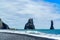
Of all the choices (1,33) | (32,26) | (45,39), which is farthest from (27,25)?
(45,39)

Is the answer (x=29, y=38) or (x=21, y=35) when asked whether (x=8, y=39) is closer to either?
(x=21, y=35)

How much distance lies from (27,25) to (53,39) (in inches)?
3938

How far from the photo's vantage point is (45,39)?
13.6 m

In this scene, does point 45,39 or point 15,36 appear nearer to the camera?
point 45,39

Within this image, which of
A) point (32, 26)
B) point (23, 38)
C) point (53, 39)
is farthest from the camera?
point (32, 26)

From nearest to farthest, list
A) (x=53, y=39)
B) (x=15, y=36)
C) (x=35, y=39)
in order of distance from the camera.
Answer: (x=53, y=39) < (x=35, y=39) < (x=15, y=36)

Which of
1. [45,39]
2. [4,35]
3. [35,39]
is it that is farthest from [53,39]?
[4,35]

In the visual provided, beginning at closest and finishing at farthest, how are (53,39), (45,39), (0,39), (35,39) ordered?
(53,39)
(45,39)
(35,39)
(0,39)

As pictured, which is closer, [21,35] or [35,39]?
[35,39]

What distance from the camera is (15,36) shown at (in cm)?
1778

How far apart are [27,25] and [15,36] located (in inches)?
3737

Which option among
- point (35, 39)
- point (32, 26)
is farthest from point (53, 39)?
point (32, 26)

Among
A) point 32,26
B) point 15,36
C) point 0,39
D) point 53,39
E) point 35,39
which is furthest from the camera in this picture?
point 32,26

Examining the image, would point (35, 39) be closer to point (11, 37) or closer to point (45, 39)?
point (45, 39)
